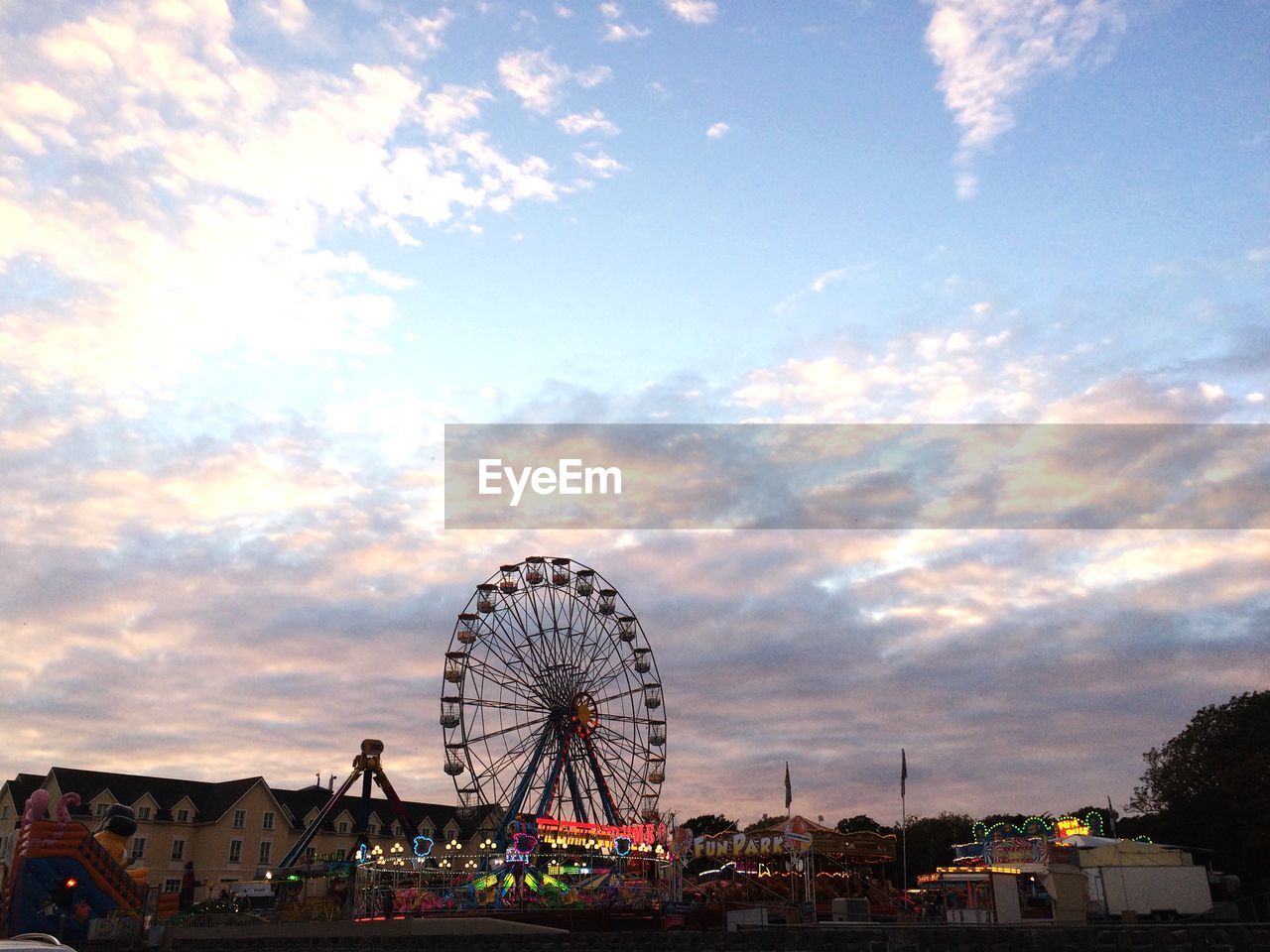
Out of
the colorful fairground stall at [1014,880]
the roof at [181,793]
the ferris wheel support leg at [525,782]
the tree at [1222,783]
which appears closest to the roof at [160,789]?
the roof at [181,793]

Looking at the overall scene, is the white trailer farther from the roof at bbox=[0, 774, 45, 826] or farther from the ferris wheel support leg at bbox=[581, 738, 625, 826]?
the roof at bbox=[0, 774, 45, 826]

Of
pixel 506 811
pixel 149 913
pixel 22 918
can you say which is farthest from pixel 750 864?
pixel 22 918

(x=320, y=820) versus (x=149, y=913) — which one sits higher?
(x=320, y=820)

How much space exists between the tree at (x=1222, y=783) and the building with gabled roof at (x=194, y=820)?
42356 mm

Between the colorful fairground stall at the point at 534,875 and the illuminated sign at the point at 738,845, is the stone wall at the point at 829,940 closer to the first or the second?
the colorful fairground stall at the point at 534,875

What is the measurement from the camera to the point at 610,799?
49.9 metres

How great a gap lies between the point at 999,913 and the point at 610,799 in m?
19.7

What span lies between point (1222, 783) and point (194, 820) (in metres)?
64.1

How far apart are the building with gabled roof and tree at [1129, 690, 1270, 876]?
42356mm

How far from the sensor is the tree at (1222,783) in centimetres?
5659

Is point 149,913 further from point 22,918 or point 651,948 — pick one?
point 651,948

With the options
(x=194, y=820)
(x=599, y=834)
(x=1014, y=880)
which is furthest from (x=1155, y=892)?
(x=194, y=820)

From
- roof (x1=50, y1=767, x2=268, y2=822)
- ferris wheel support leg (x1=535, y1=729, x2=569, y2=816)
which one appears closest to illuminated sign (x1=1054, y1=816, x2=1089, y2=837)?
ferris wheel support leg (x1=535, y1=729, x2=569, y2=816)

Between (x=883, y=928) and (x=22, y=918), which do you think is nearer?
(x=883, y=928)
